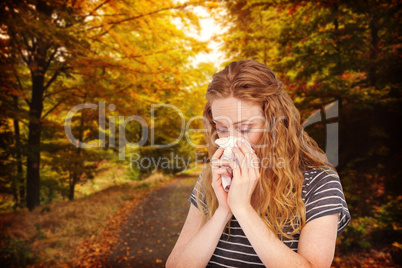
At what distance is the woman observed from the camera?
108cm

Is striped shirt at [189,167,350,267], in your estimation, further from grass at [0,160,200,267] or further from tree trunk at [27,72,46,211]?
tree trunk at [27,72,46,211]

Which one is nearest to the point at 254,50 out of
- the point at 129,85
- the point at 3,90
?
→ the point at 129,85

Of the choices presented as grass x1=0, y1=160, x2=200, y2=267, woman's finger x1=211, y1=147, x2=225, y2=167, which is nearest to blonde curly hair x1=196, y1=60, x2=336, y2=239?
woman's finger x1=211, y1=147, x2=225, y2=167

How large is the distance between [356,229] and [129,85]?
6.96 m

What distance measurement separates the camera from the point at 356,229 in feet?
16.0

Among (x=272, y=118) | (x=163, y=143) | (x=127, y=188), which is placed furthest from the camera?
(x=163, y=143)

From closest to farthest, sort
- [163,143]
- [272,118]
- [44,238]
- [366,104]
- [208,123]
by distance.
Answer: [272,118]
[208,123]
[366,104]
[44,238]
[163,143]

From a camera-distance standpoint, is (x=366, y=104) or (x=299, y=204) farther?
(x=366, y=104)

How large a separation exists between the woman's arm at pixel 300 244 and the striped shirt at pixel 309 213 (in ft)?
0.19

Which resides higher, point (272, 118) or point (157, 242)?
point (272, 118)

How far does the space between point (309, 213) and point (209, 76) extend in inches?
316

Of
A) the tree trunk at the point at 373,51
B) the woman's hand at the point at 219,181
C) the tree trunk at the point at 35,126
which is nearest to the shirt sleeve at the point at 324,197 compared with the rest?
the woman's hand at the point at 219,181

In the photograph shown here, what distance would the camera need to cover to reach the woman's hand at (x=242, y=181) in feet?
3.71

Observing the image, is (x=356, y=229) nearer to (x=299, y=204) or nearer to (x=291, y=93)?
(x=291, y=93)
